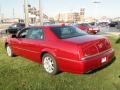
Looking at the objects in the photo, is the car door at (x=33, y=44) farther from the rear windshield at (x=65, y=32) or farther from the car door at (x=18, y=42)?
the rear windshield at (x=65, y=32)

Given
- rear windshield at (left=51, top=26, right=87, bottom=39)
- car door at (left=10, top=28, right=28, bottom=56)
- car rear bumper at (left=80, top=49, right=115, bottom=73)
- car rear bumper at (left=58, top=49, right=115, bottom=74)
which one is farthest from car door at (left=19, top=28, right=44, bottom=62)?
car rear bumper at (left=80, top=49, right=115, bottom=73)

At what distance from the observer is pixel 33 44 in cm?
758

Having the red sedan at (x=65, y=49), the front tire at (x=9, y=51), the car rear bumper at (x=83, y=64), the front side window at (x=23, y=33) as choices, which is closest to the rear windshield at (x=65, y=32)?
the red sedan at (x=65, y=49)

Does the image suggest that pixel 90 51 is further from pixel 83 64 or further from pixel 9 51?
pixel 9 51

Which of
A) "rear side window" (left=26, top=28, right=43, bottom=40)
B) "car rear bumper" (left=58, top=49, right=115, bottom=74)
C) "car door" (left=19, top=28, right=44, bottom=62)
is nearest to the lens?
"car rear bumper" (left=58, top=49, right=115, bottom=74)

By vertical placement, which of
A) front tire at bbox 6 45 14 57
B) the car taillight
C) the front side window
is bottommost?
front tire at bbox 6 45 14 57

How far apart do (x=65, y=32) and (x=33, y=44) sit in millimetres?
1167

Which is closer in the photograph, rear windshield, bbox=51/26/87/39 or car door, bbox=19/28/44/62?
rear windshield, bbox=51/26/87/39

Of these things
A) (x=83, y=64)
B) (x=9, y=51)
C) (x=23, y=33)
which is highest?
(x=23, y=33)

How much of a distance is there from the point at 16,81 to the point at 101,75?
2.41 metres

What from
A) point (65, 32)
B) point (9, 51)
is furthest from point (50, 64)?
point (9, 51)

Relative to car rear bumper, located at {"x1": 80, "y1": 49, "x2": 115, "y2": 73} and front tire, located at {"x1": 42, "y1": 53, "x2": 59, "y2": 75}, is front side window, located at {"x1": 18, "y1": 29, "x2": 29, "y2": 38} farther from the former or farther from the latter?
car rear bumper, located at {"x1": 80, "y1": 49, "x2": 115, "y2": 73}

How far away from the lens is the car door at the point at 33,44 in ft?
24.1

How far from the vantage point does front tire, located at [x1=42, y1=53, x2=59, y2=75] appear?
22.0 feet
